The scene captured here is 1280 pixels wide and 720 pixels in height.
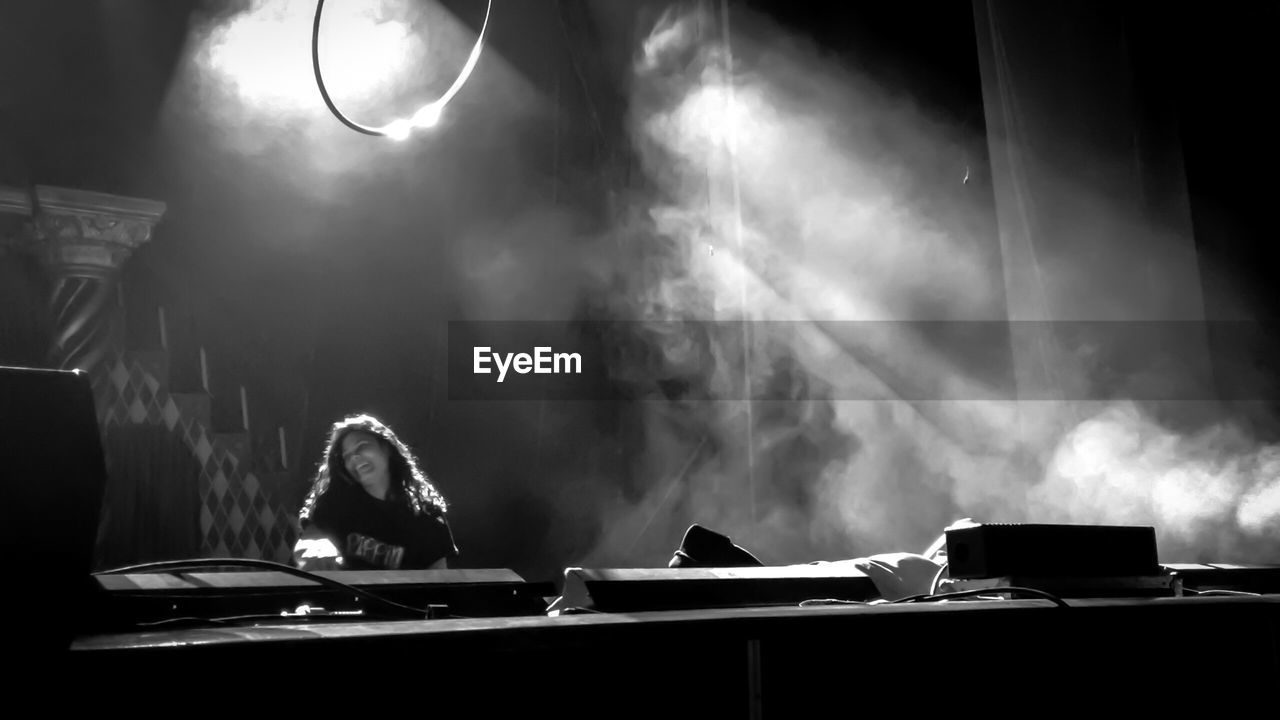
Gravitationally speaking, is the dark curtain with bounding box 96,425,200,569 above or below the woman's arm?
above

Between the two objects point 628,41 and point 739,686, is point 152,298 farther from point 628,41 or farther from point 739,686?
point 739,686

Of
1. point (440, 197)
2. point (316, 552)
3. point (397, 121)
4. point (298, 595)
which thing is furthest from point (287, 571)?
point (440, 197)

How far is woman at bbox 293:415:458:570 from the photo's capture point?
2.70 m

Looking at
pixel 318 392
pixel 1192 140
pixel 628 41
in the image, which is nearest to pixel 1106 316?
pixel 1192 140

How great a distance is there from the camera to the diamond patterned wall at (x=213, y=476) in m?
3.57

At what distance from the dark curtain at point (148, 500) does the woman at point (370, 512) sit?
0.97 m

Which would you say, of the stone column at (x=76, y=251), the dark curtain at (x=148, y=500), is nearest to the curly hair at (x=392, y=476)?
the dark curtain at (x=148, y=500)

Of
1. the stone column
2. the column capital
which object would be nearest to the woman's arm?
the stone column

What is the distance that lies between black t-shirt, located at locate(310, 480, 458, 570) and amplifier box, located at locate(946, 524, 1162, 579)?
1938 millimetres

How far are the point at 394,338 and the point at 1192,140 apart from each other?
2.99m

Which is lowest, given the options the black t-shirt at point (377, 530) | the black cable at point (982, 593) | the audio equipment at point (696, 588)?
the black cable at point (982, 593)

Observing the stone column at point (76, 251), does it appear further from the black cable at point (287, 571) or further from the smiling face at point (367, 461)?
the black cable at point (287, 571)

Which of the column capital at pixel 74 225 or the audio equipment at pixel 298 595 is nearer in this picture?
the audio equipment at pixel 298 595

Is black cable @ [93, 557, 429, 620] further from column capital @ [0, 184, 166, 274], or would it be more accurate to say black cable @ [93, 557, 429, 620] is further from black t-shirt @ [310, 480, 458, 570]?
column capital @ [0, 184, 166, 274]
